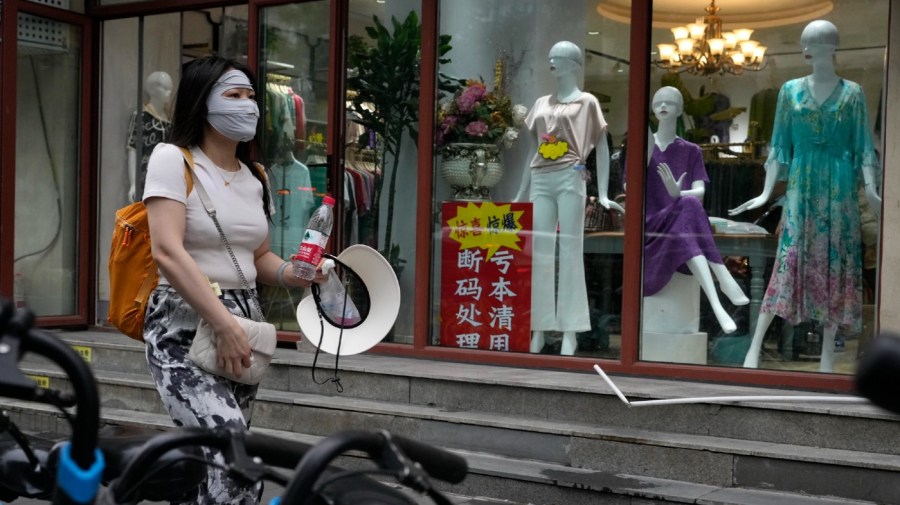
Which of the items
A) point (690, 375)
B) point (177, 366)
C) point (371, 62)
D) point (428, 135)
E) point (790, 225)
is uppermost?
Result: point (371, 62)

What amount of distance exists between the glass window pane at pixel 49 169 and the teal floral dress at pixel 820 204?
6.13 metres

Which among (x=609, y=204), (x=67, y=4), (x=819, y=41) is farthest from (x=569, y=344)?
(x=67, y=4)

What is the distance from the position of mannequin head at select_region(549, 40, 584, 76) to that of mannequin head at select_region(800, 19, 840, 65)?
149 cm

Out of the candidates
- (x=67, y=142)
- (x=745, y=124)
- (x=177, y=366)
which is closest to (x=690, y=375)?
(x=745, y=124)

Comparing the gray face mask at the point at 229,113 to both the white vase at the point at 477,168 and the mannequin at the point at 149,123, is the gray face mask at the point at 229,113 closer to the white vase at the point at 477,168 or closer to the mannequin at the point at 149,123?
the white vase at the point at 477,168

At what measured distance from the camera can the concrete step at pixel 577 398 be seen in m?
6.17

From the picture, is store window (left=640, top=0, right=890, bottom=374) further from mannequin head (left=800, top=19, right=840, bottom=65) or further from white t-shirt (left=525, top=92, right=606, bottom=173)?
white t-shirt (left=525, top=92, right=606, bottom=173)

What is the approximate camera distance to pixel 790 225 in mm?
7484

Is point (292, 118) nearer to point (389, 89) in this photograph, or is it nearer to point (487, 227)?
point (389, 89)

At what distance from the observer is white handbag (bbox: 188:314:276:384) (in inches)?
147

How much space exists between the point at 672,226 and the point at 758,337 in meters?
0.89

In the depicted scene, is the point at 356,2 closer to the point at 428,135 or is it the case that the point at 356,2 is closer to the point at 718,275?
the point at 428,135

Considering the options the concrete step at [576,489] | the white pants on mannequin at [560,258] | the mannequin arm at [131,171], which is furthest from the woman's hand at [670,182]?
the mannequin arm at [131,171]

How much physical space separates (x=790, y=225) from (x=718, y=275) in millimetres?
569
